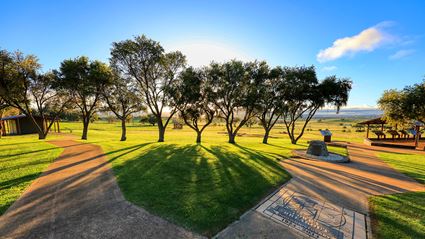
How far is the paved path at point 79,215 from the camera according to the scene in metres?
4.42

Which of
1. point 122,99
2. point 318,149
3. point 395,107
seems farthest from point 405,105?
point 122,99

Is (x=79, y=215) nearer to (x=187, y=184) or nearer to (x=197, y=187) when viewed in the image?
(x=187, y=184)

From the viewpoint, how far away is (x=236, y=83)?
22906 mm

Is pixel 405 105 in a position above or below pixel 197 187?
above

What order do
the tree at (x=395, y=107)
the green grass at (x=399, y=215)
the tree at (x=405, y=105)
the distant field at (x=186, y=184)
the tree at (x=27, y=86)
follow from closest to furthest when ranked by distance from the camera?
the green grass at (x=399, y=215)
the distant field at (x=186, y=184)
the tree at (x=27, y=86)
the tree at (x=405, y=105)
the tree at (x=395, y=107)

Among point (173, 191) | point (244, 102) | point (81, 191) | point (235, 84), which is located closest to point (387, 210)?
point (173, 191)

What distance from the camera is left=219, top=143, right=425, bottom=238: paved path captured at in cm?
466

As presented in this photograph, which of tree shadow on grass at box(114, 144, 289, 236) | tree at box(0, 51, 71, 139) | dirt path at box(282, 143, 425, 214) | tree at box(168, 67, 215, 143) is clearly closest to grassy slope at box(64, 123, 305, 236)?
tree shadow on grass at box(114, 144, 289, 236)

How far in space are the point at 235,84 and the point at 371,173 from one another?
51.3 feet

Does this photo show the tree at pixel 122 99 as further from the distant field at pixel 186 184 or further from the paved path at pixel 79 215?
the paved path at pixel 79 215

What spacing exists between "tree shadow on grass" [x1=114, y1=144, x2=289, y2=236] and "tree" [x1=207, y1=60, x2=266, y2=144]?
12522 mm

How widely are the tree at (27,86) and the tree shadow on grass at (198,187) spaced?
2170 centimetres

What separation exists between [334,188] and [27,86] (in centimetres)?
3417

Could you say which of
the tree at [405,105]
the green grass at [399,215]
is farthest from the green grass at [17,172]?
the tree at [405,105]
